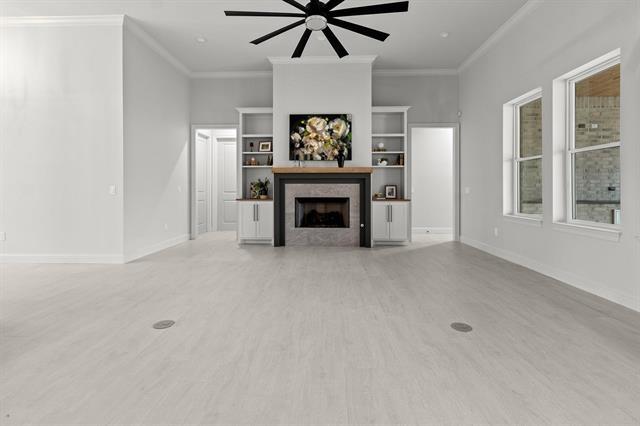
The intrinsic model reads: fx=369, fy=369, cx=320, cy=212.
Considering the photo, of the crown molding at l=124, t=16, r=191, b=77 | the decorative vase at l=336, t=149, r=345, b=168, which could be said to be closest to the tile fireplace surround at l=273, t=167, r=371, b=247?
the decorative vase at l=336, t=149, r=345, b=168

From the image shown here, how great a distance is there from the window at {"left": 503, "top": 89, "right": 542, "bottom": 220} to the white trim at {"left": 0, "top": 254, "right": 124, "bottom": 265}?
5689 millimetres

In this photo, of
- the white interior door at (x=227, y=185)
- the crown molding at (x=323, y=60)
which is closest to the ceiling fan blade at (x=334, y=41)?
the crown molding at (x=323, y=60)

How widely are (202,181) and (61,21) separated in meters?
4.26

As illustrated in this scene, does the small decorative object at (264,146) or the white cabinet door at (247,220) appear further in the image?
the small decorative object at (264,146)

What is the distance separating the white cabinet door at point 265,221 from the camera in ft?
22.7

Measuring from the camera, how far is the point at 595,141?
3775 millimetres

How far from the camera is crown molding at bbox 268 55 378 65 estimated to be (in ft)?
21.7

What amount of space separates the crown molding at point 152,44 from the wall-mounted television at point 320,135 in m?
2.37

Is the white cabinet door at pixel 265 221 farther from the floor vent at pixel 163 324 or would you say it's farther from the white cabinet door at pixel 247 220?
the floor vent at pixel 163 324

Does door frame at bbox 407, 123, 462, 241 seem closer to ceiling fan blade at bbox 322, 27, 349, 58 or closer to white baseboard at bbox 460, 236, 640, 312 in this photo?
white baseboard at bbox 460, 236, 640, 312

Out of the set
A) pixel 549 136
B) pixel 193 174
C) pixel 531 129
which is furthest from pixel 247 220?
pixel 549 136

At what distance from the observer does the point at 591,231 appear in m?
3.61

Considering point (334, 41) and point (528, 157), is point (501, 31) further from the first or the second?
point (334, 41)

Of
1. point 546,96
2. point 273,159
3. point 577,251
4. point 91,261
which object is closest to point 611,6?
point 546,96
